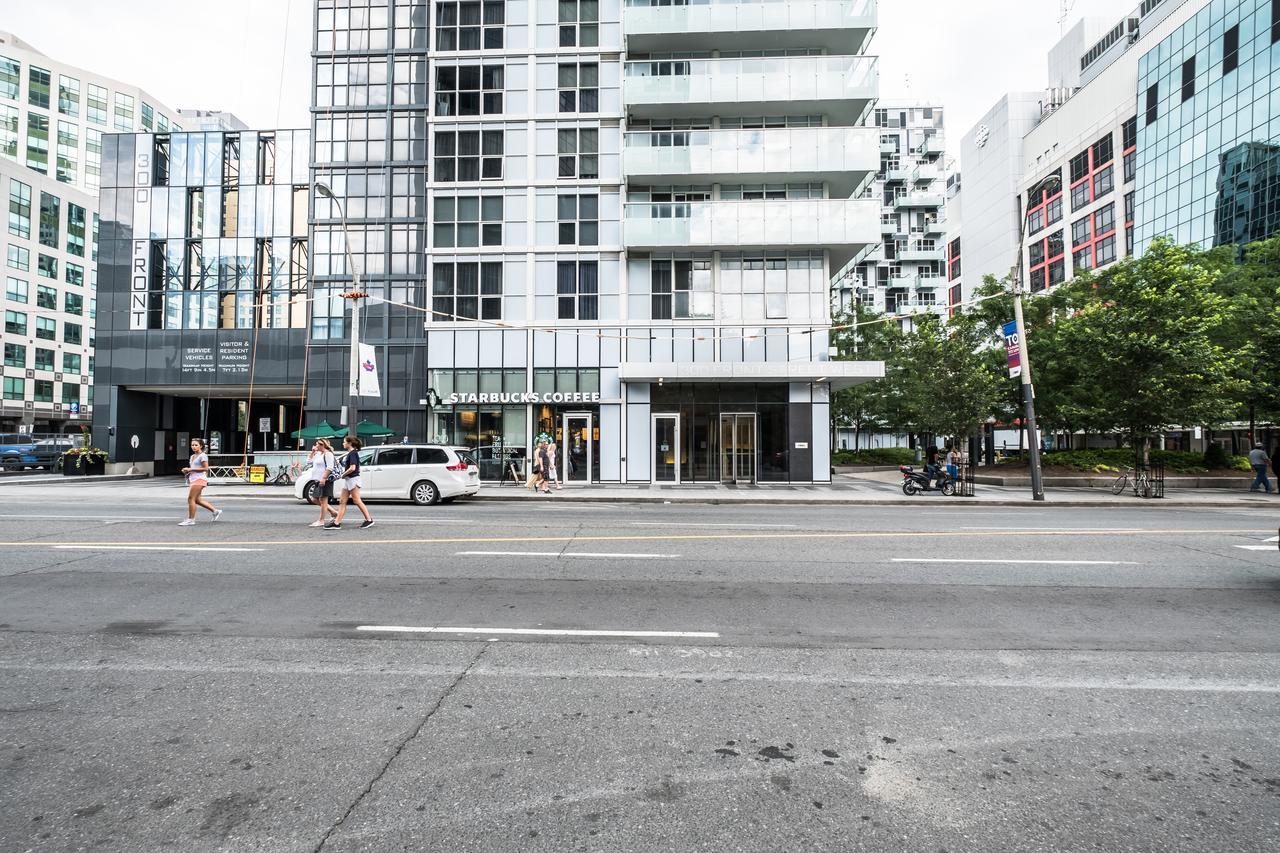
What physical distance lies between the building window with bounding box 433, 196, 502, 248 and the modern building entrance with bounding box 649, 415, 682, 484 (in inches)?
413

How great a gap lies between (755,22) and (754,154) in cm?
566

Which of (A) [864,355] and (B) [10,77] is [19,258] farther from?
(A) [864,355]

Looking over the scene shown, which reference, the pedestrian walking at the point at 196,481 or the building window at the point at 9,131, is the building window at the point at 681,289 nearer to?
the pedestrian walking at the point at 196,481

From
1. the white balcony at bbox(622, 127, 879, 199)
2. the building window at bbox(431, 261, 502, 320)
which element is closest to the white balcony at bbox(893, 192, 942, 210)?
the white balcony at bbox(622, 127, 879, 199)

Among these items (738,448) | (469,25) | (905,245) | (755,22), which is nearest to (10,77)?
(469,25)

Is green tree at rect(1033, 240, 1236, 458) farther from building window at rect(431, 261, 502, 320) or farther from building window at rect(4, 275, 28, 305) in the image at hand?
building window at rect(4, 275, 28, 305)

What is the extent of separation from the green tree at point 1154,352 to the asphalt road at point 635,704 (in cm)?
1599

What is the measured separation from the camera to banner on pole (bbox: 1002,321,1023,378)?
1948 cm

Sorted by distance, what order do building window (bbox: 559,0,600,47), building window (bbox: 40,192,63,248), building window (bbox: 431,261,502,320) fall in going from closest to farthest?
building window (bbox: 431,261,502,320)
building window (bbox: 559,0,600,47)
building window (bbox: 40,192,63,248)

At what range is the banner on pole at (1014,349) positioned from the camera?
63.9ft

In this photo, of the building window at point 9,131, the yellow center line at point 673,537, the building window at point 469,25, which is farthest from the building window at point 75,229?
the yellow center line at point 673,537

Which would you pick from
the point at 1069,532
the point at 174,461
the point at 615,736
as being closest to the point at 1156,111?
the point at 1069,532

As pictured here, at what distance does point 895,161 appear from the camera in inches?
2906

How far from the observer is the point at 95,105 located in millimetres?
65188
